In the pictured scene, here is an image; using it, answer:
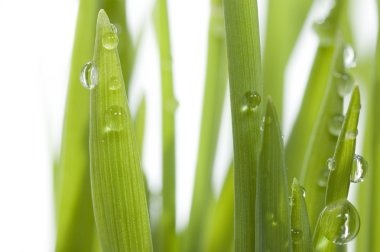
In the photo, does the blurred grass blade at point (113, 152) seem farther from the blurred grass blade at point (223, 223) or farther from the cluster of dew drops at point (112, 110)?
the blurred grass blade at point (223, 223)

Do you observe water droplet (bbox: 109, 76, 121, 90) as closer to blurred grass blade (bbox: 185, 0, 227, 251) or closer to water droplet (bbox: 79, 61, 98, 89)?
water droplet (bbox: 79, 61, 98, 89)

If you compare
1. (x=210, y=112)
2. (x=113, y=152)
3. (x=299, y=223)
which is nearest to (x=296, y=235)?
(x=299, y=223)

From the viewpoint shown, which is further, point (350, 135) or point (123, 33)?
point (123, 33)

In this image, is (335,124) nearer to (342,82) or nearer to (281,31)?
(342,82)

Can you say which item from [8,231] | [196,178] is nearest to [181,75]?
[196,178]

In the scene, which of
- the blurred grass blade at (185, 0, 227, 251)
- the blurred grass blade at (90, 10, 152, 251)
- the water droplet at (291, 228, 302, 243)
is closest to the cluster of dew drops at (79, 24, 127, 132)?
the blurred grass blade at (90, 10, 152, 251)

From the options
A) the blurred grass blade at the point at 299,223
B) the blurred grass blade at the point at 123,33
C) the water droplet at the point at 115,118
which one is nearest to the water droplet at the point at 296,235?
the blurred grass blade at the point at 299,223
